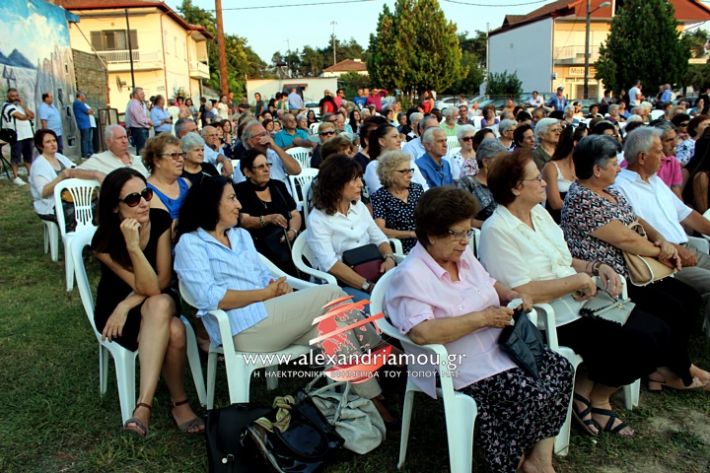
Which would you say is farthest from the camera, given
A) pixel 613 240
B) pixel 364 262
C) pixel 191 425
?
pixel 364 262

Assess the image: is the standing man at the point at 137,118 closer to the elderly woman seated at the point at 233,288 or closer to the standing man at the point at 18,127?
the standing man at the point at 18,127

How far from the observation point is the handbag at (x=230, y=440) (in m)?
2.15

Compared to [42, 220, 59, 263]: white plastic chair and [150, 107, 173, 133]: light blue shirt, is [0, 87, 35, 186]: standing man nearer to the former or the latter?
[150, 107, 173, 133]: light blue shirt

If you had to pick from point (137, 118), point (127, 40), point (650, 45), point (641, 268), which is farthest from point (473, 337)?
point (127, 40)

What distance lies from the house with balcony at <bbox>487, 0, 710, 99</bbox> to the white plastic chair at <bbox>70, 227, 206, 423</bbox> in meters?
37.7

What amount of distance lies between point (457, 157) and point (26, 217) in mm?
5766

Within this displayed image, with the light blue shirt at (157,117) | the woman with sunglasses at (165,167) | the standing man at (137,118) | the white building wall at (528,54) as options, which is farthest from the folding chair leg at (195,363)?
the white building wall at (528,54)

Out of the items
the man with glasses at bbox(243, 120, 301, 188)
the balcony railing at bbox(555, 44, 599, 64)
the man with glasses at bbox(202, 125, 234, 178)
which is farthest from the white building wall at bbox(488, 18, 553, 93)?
the man with glasses at bbox(243, 120, 301, 188)

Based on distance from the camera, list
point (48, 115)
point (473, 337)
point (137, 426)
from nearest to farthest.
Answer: point (473, 337), point (137, 426), point (48, 115)

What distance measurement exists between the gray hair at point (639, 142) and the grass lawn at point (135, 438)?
124cm

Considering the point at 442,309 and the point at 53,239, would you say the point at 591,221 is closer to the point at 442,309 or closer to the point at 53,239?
the point at 442,309

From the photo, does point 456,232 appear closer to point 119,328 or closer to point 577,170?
point 577,170

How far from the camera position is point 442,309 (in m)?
2.21

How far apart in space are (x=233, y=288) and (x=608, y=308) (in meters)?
1.80
